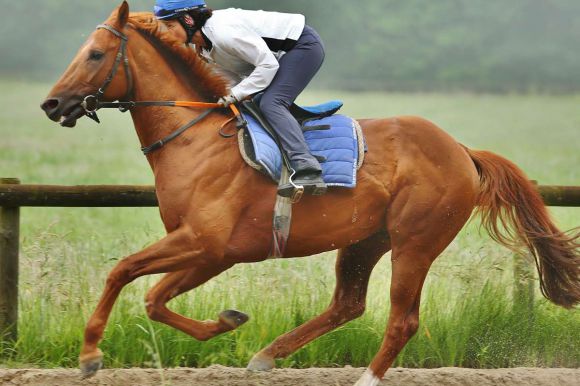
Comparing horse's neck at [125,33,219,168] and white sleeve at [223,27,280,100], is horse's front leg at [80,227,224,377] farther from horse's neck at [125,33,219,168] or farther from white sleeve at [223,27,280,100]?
white sleeve at [223,27,280,100]

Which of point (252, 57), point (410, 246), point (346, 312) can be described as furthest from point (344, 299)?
point (252, 57)

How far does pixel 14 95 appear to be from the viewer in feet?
91.8

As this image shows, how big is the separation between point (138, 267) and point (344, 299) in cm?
155

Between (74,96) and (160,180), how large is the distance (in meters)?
0.66

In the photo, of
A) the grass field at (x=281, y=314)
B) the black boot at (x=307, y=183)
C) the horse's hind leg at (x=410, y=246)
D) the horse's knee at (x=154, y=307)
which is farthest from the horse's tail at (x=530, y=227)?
the horse's knee at (x=154, y=307)

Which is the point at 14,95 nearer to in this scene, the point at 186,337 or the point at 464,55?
the point at 464,55

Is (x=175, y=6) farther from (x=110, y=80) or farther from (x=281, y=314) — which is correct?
(x=281, y=314)

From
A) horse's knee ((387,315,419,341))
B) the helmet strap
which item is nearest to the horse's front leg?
the helmet strap

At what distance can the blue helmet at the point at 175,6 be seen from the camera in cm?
490

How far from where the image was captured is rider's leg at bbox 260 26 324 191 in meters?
4.87

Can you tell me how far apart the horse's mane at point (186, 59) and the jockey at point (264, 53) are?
56mm

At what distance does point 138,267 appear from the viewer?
4.68 meters

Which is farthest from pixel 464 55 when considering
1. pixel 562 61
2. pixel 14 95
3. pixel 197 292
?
pixel 197 292

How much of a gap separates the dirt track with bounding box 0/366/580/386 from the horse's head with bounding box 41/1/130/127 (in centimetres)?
156
